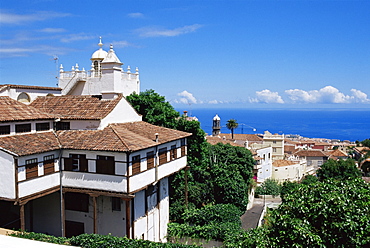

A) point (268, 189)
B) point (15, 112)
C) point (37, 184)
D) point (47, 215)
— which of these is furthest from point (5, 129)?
point (268, 189)

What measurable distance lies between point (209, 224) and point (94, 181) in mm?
10442

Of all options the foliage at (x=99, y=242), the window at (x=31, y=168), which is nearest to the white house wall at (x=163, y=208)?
the foliage at (x=99, y=242)

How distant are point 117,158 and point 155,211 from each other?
7.30 meters

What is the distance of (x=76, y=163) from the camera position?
68.7ft

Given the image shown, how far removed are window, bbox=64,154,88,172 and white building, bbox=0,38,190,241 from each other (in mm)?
59

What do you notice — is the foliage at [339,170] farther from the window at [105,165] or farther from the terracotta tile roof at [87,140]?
the window at [105,165]

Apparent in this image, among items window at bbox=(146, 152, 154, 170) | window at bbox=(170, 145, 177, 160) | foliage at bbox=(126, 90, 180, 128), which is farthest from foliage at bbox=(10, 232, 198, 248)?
foliage at bbox=(126, 90, 180, 128)

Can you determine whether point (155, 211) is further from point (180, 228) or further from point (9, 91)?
point (9, 91)

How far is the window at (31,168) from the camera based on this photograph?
18.7m

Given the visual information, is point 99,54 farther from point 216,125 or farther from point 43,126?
point 216,125

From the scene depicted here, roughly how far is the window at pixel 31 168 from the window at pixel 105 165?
332 centimetres

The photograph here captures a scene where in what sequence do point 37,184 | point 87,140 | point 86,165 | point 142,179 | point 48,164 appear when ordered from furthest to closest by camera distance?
point 87,140 → point 142,179 → point 86,165 → point 48,164 → point 37,184

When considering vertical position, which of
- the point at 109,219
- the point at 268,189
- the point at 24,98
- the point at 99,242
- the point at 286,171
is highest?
the point at 24,98

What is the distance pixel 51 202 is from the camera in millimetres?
23234
